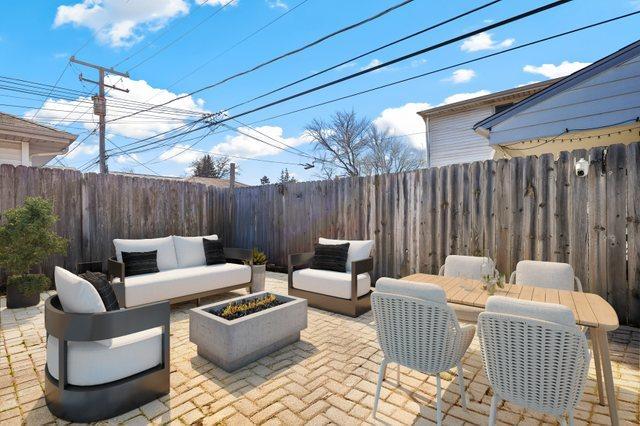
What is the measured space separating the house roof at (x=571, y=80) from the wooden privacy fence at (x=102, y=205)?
6.37 m

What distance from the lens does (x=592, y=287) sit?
12.6ft

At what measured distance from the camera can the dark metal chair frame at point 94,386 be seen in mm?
2027

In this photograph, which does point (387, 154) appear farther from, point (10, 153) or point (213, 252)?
point (10, 153)

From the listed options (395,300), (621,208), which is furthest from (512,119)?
(395,300)

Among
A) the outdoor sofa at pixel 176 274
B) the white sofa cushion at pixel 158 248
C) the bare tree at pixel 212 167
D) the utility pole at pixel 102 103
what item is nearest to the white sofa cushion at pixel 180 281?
the outdoor sofa at pixel 176 274

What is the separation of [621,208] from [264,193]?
6.26m

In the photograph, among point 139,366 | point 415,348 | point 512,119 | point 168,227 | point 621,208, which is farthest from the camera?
point 168,227

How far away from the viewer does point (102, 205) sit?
6137 mm

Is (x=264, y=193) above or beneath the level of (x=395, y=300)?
above

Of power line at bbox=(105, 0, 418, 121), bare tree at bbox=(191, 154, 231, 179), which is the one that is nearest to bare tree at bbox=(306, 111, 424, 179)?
power line at bbox=(105, 0, 418, 121)

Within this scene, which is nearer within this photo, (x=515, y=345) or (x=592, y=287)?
(x=515, y=345)

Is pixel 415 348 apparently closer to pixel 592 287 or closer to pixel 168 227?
pixel 592 287

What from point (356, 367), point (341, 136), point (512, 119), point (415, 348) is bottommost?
point (356, 367)

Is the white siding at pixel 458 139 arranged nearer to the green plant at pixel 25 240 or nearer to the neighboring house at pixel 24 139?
the green plant at pixel 25 240
